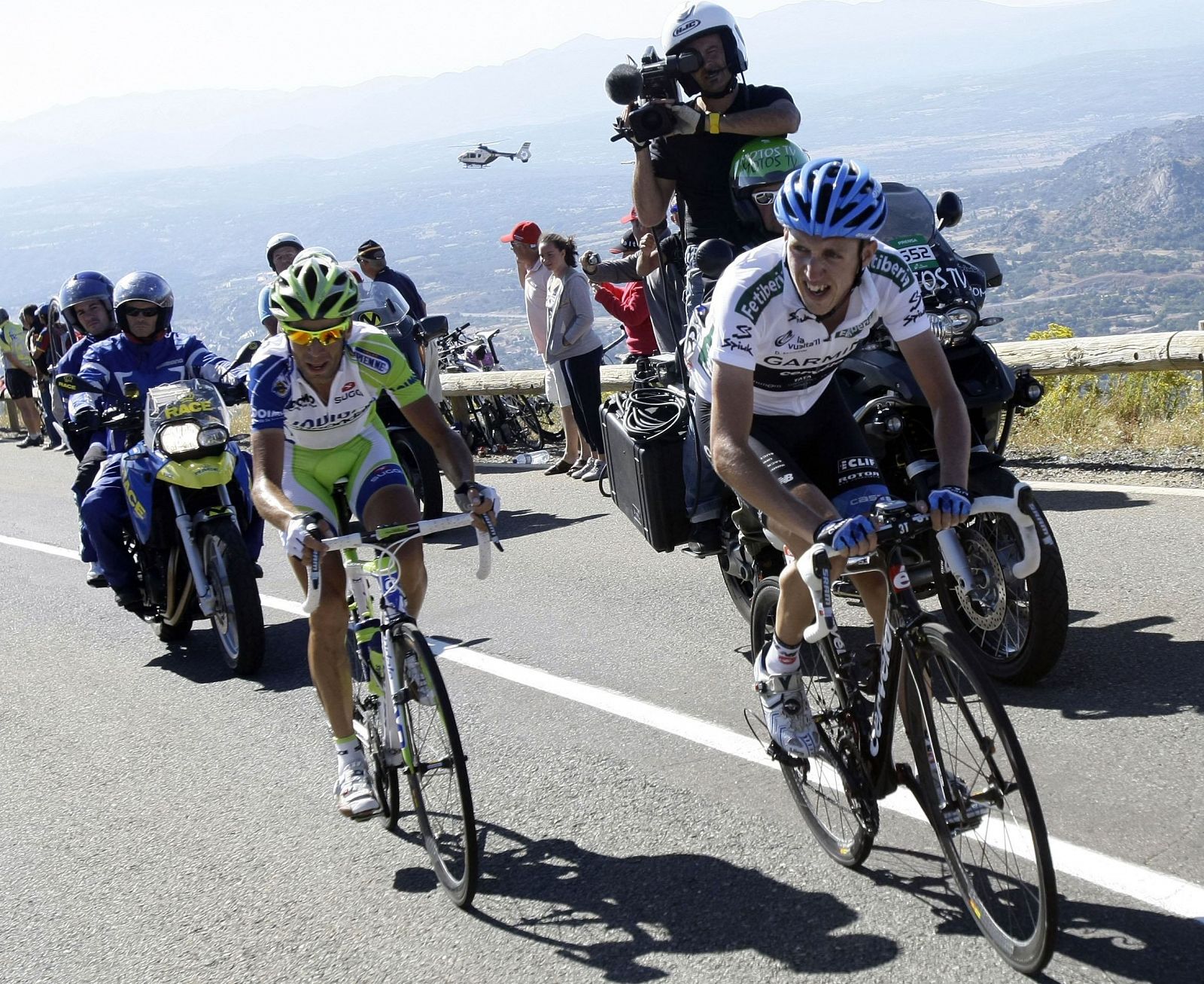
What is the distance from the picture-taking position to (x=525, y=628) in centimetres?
762

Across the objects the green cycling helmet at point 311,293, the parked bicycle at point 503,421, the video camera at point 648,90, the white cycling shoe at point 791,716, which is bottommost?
the parked bicycle at point 503,421

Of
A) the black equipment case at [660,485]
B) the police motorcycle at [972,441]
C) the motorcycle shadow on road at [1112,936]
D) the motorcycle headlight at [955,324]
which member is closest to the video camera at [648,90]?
the police motorcycle at [972,441]

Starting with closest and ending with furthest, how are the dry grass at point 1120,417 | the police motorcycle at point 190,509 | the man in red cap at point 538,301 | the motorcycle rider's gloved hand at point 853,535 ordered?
the motorcycle rider's gloved hand at point 853,535
the police motorcycle at point 190,509
the dry grass at point 1120,417
the man in red cap at point 538,301

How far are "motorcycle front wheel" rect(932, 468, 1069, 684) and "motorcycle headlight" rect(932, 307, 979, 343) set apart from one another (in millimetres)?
839

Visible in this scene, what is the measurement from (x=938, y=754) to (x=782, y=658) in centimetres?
82

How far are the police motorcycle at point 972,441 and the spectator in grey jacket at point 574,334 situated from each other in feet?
17.1

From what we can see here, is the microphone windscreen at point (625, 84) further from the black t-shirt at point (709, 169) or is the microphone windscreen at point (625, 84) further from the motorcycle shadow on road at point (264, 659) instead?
the motorcycle shadow on road at point (264, 659)

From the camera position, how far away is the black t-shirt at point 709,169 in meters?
7.25

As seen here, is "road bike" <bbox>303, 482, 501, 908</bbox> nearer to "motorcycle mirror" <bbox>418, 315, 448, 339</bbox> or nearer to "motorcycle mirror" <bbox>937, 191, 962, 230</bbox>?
"motorcycle mirror" <bbox>937, 191, 962, 230</bbox>

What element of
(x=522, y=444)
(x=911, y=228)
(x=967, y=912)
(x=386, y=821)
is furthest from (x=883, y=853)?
(x=522, y=444)

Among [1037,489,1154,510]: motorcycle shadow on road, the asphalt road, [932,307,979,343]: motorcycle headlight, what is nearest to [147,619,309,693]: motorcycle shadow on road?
the asphalt road

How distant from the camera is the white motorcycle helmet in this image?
7023 mm

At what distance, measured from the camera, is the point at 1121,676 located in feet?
18.0

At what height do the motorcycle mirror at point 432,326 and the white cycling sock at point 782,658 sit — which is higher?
the motorcycle mirror at point 432,326
